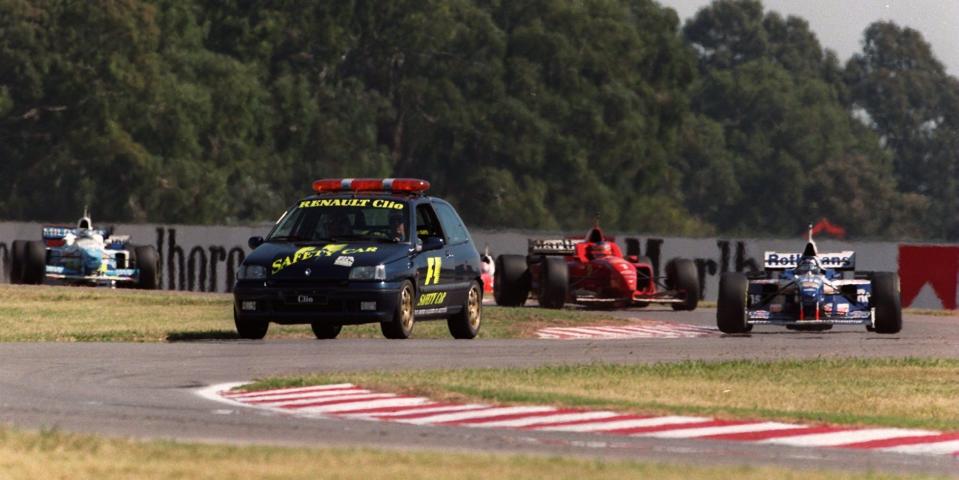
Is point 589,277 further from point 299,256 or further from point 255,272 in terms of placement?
point 255,272

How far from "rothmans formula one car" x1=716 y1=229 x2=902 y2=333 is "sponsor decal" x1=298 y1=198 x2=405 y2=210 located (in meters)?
4.85

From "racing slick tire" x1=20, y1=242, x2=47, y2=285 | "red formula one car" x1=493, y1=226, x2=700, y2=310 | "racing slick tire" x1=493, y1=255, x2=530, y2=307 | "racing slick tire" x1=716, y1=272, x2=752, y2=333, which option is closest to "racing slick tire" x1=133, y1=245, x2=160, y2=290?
"racing slick tire" x1=20, y1=242, x2=47, y2=285

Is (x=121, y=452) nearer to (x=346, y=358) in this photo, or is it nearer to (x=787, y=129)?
(x=346, y=358)

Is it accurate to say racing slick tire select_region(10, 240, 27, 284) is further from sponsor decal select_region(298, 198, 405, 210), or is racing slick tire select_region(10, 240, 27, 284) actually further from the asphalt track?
sponsor decal select_region(298, 198, 405, 210)

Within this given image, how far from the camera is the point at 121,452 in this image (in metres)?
10.4

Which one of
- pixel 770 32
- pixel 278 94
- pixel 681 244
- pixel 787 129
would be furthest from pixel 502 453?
pixel 770 32

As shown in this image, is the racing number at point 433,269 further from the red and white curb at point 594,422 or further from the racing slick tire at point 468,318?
the red and white curb at point 594,422

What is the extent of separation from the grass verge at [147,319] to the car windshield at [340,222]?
145 centimetres

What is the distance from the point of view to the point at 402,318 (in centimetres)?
1986

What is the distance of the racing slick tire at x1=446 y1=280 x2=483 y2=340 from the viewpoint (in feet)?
69.5

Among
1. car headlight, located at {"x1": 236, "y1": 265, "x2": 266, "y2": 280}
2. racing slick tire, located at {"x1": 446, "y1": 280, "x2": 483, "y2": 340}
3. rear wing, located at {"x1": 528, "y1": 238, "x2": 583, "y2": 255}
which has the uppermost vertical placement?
rear wing, located at {"x1": 528, "y1": 238, "x2": 583, "y2": 255}

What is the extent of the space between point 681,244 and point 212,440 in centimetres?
2802

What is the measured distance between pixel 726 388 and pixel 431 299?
527 cm

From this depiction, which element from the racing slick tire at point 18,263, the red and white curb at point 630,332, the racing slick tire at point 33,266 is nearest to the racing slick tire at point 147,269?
the racing slick tire at point 33,266
